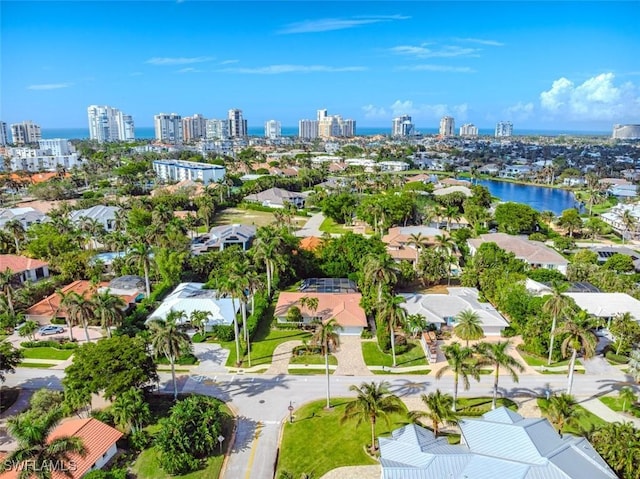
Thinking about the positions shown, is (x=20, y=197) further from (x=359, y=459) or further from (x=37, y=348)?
(x=359, y=459)

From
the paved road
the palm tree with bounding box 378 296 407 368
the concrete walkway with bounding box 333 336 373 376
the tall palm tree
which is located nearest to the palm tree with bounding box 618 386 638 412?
the paved road

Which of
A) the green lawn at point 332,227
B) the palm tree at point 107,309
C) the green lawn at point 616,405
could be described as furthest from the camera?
the green lawn at point 332,227

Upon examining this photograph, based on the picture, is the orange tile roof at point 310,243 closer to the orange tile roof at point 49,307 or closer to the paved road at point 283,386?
the orange tile roof at point 49,307

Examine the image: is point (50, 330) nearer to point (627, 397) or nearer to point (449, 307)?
point (449, 307)

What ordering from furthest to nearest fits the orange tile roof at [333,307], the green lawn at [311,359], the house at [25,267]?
1. the house at [25,267]
2. the orange tile roof at [333,307]
3. the green lawn at [311,359]

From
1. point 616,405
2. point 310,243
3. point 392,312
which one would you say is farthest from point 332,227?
point 616,405

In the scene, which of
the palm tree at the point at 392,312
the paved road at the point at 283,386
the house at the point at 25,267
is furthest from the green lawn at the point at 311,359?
the house at the point at 25,267

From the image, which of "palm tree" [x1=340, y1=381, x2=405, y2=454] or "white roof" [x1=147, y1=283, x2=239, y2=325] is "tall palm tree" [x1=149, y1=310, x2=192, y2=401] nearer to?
"white roof" [x1=147, y1=283, x2=239, y2=325]
